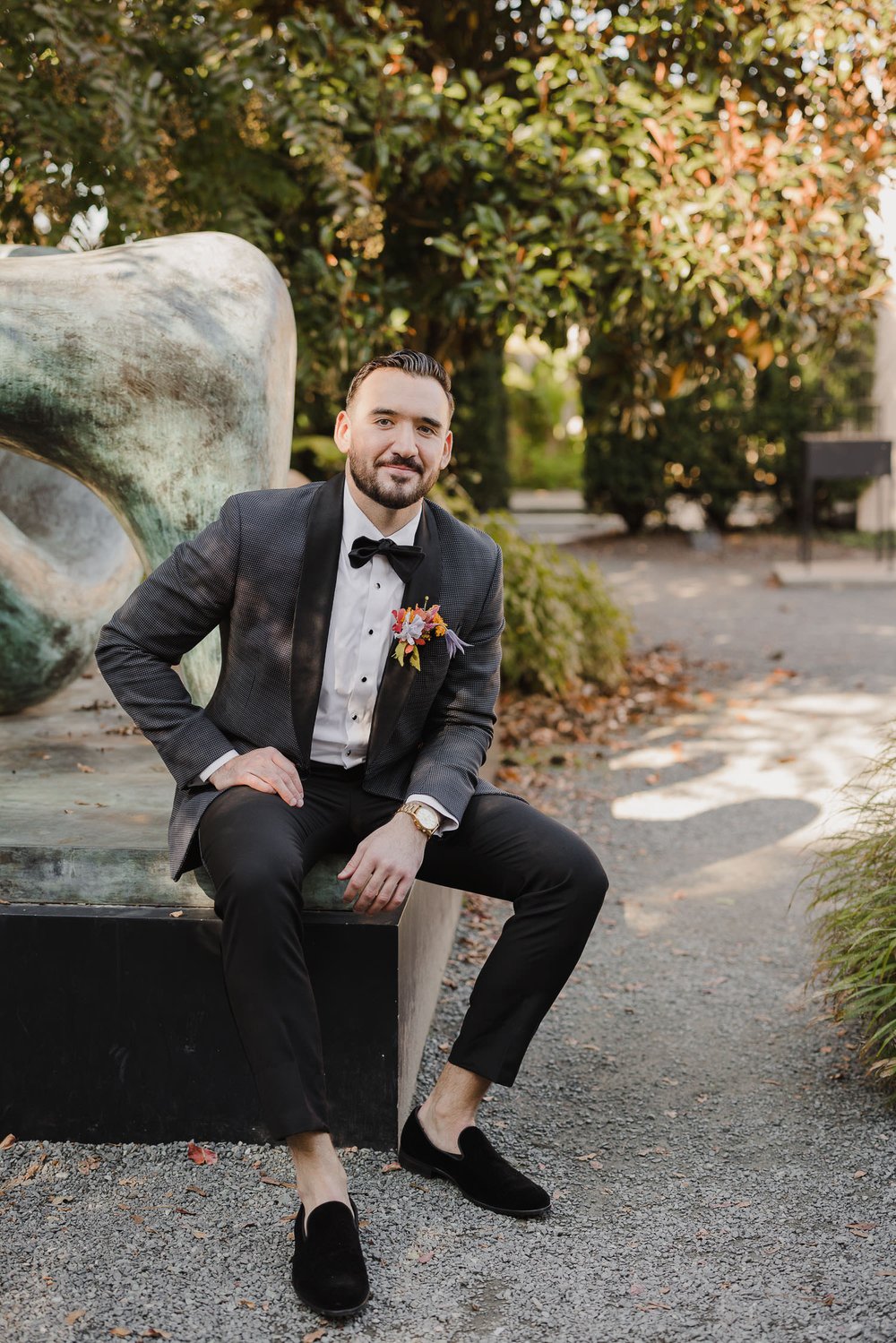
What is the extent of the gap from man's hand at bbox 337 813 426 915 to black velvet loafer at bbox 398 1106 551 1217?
51cm

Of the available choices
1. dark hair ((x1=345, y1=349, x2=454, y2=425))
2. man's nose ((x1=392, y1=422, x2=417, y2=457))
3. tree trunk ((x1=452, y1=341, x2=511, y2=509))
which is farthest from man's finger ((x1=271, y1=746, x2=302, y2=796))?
tree trunk ((x1=452, y1=341, x2=511, y2=509))

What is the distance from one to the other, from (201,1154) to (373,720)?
97 centimetres

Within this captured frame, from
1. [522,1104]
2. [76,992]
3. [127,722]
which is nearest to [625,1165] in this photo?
[522,1104]

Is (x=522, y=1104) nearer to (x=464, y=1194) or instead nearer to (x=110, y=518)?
(x=464, y=1194)

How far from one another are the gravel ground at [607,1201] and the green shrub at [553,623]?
8.36 feet

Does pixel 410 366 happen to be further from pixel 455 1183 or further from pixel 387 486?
pixel 455 1183

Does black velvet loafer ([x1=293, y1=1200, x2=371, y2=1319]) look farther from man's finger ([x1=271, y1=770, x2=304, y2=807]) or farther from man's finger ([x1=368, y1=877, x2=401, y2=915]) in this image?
man's finger ([x1=271, y1=770, x2=304, y2=807])

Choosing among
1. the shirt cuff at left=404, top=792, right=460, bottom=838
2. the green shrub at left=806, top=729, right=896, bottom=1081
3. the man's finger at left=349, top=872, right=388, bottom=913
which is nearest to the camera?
the man's finger at left=349, top=872, right=388, bottom=913

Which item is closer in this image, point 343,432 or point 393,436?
point 393,436

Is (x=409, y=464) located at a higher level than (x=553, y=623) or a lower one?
higher

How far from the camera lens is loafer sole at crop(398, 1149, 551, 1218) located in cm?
268

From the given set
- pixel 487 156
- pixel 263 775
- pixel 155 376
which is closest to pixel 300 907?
pixel 263 775

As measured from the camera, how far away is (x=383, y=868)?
266 cm

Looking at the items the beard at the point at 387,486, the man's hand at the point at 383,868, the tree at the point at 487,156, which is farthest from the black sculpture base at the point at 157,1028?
the tree at the point at 487,156
